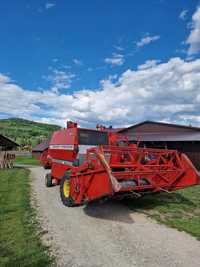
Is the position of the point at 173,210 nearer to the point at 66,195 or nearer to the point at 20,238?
the point at 66,195

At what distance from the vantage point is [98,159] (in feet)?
17.5

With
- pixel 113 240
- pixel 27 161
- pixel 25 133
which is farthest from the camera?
pixel 25 133

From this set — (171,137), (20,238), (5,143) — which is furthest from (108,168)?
(5,143)

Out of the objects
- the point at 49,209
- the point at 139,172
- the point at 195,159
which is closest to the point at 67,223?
the point at 49,209

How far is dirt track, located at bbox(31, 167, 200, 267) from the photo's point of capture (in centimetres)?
347

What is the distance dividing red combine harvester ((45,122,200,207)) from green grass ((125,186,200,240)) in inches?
21.1

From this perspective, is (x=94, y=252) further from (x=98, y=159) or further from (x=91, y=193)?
(x=98, y=159)

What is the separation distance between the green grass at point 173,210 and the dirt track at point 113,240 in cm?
33

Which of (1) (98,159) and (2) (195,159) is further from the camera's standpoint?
(2) (195,159)

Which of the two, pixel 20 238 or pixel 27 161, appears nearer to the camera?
pixel 20 238

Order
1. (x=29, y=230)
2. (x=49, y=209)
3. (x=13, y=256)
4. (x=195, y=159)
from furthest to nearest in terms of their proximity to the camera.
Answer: (x=195, y=159) → (x=49, y=209) → (x=29, y=230) → (x=13, y=256)

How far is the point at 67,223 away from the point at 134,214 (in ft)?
5.78

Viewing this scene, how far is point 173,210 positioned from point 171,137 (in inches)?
564

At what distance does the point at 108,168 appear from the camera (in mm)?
4953
